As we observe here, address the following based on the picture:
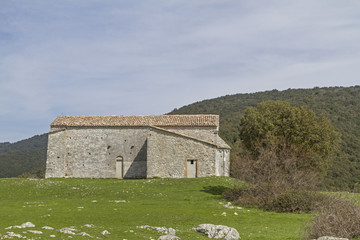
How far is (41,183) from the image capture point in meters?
34.3

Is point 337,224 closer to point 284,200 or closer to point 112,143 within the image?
point 284,200

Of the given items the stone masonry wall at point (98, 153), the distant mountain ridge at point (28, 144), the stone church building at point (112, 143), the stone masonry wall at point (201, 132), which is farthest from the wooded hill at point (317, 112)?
the distant mountain ridge at point (28, 144)

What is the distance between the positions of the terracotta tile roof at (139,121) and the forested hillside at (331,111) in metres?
14.2

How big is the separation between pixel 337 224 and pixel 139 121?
106 feet

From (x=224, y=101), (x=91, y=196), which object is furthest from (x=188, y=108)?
(x=91, y=196)

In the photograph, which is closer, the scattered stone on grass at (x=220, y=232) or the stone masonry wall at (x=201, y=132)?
the scattered stone on grass at (x=220, y=232)

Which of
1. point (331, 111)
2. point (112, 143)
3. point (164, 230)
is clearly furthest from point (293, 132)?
point (331, 111)

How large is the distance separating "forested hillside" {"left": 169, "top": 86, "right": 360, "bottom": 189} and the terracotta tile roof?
14.2 metres

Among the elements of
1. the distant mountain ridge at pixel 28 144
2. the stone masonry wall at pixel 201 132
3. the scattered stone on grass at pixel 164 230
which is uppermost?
the distant mountain ridge at pixel 28 144

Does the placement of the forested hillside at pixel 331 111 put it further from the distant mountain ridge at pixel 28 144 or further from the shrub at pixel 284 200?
the distant mountain ridge at pixel 28 144

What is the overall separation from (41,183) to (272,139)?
20.9m

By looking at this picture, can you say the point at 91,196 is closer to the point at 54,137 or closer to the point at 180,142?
the point at 180,142

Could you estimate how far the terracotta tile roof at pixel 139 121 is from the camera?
144 ft

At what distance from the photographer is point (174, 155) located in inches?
1593
